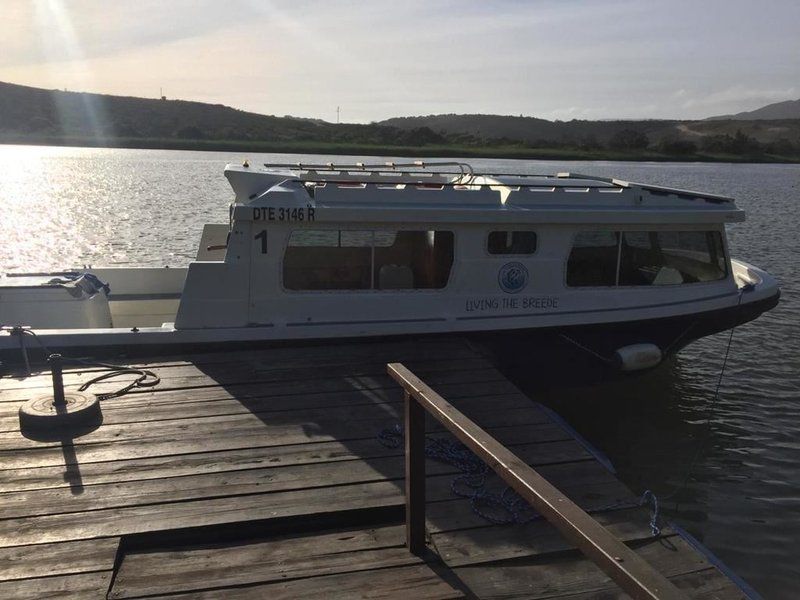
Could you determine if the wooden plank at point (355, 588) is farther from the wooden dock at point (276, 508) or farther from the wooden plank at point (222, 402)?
the wooden plank at point (222, 402)

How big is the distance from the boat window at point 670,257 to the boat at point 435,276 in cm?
2

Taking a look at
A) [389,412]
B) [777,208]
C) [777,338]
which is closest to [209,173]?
[777,208]

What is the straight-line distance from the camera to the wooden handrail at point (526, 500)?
2289 mm

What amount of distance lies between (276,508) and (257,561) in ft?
1.57

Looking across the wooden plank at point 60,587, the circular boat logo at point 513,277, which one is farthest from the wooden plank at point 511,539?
the circular boat logo at point 513,277

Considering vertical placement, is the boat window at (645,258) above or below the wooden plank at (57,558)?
above

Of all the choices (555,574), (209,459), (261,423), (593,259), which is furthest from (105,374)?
(593,259)

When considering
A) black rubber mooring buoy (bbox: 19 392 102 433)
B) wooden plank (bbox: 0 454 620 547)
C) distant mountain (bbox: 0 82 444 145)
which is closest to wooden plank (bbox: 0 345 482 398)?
black rubber mooring buoy (bbox: 19 392 102 433)

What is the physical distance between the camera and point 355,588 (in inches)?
152

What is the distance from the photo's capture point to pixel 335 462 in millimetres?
5215

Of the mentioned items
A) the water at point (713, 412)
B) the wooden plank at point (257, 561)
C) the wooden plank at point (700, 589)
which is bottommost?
the water at point (713, 412)

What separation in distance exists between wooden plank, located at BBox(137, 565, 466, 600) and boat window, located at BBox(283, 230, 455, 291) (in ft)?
13.8

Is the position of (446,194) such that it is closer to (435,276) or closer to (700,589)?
(435,276)

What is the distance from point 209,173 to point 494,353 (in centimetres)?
3988
